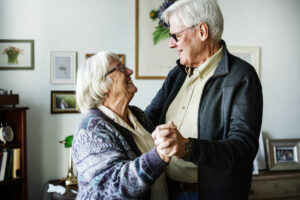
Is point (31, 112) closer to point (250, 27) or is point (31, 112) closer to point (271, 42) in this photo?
point (250, 27)

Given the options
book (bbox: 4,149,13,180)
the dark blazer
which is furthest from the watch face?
the dark blazer

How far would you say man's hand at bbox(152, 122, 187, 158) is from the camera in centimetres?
98

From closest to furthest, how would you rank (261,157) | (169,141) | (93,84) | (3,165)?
(169,141), (93,84), (3,165), (261,157)

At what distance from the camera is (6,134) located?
252 centimetres

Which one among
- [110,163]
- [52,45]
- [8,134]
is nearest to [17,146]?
[8,134]

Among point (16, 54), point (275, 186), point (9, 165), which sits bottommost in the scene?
point (275, 186)

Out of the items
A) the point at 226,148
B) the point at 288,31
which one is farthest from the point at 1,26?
the point at 288,31

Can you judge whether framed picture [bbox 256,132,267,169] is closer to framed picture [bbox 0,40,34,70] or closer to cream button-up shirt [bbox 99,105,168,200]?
cream button-up shirt [bbox 99,105,168,200]

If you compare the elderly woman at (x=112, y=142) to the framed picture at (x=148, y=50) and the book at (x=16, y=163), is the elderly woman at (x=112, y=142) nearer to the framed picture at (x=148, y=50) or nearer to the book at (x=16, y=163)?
the book at (x=16, y=163)

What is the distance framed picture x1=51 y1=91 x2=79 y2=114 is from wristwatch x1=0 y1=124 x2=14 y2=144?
463 mm

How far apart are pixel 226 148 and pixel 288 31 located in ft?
10.2

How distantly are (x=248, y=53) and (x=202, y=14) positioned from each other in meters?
2.29

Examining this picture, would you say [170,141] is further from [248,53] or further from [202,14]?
[248,53]

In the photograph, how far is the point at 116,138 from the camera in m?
1.30
